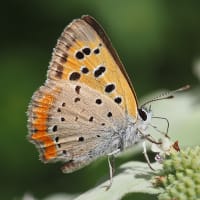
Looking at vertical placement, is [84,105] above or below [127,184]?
above

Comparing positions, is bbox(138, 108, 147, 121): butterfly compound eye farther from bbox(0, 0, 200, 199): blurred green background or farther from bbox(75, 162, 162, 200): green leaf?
bbox(0, 0, 200, 199): blurred green background

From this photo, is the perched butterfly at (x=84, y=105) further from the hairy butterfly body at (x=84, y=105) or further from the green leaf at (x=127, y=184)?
the green leaf at (x=127, y=184)

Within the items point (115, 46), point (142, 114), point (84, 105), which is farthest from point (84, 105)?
point (115, 46)

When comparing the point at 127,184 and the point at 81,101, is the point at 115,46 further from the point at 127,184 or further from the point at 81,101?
the point at 127,184

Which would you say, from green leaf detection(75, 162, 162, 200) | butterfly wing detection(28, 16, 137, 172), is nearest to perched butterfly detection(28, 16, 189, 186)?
butterfly wing detection(28, 16, 137, 172)

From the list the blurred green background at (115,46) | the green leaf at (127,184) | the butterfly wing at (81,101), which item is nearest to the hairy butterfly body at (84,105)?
the butterfly wing at (81,101)

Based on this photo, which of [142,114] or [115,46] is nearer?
[142,114]

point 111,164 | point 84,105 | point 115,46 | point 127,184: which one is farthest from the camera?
point 115,46

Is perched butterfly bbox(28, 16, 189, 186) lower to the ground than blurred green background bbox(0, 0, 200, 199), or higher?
lower
